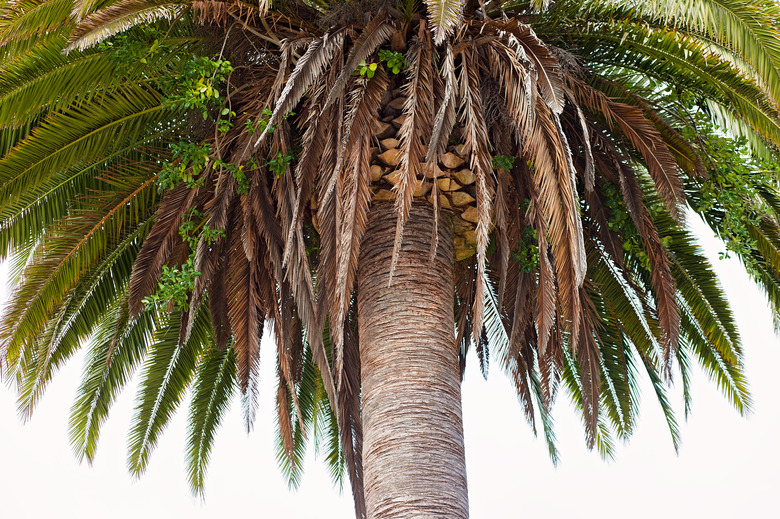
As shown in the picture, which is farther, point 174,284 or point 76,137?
point 76,137

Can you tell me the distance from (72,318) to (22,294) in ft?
2.47

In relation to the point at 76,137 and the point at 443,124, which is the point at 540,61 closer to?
the point at 443,124

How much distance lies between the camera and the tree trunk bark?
13.5ft

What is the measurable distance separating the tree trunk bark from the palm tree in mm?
14

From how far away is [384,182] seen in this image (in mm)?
5023

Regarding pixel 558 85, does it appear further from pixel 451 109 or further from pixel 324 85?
pixel 324 85

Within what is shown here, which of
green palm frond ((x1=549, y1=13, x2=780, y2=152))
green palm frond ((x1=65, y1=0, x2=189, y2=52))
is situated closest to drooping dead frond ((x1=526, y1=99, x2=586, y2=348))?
green palm frond ((x1=549, y1=13, x2=780, y2=152))

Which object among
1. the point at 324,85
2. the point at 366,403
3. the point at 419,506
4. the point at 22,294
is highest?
the point at 324,85

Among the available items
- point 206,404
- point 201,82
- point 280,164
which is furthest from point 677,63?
point 206,404

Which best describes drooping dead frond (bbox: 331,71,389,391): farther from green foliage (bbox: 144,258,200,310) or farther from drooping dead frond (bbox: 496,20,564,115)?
green foliage (bbox: 144,258,200,310)

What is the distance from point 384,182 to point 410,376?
1.28 meters

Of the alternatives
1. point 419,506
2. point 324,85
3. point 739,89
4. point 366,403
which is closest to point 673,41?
point 739,89

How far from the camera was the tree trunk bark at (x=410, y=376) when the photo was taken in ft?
13.5

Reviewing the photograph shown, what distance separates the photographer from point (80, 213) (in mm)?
6254
